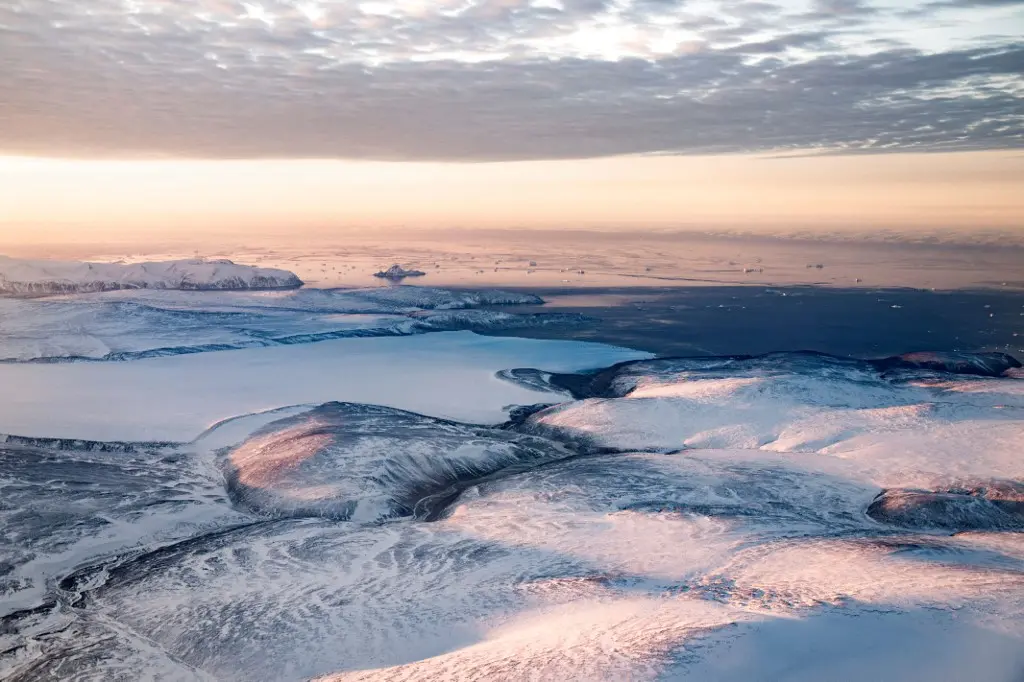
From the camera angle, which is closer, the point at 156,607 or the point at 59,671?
the point at 59,671

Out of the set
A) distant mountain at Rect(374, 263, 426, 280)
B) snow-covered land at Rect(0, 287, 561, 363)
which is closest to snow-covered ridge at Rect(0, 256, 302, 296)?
snow-covered land at Rect(0, 287, 561, 363)

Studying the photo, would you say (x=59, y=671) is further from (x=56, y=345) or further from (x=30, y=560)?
(x=56, y=345)

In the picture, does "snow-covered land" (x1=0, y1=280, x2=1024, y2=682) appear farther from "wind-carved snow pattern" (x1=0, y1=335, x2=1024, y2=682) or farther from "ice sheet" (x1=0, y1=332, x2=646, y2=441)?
"ice sheet" (x1=0, y1=332, x2=646, y2=441)

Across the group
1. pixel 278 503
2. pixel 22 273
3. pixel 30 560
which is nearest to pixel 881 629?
pixel 278 503

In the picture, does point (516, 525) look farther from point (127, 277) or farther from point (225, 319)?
point (127, 277)

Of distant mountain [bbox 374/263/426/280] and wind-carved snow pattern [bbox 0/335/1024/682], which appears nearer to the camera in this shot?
wind-carved snow pattern [bbox 0/335/1024/682]

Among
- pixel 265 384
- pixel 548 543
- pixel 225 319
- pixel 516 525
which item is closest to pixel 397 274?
pixel 225 319

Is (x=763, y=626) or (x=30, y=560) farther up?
Answer: (x=763, y=626)
